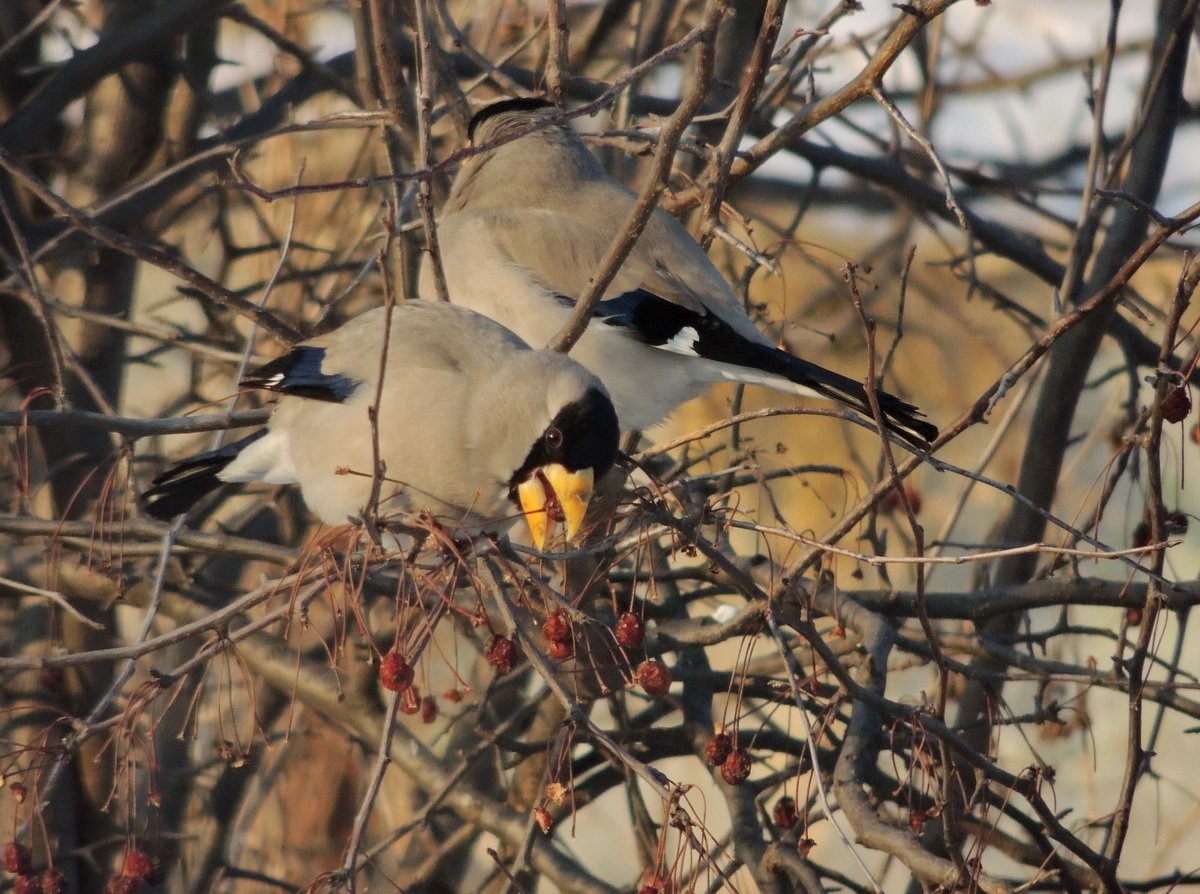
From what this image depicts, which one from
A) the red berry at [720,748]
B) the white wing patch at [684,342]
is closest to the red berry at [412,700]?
the red berry at [720,748]

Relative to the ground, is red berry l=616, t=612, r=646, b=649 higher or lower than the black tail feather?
lower

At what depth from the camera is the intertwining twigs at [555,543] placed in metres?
2.59

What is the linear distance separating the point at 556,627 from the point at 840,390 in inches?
45.4

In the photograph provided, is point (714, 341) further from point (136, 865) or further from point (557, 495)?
point (136, 865)

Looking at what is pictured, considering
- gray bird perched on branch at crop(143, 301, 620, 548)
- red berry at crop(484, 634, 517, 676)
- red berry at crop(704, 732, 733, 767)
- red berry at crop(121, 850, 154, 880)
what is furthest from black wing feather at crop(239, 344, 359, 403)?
red berry at crop(704, 732, 733, 767)

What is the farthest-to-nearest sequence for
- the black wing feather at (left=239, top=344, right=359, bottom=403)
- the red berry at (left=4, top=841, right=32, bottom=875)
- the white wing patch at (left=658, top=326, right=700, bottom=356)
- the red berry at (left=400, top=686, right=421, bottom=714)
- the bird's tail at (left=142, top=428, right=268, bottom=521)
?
the white wing patch at (left=658, top=326, right=700, bottom=356) → the bird's tail at (left=142, top=428, right=268, bottom=521) → the black wing feather at (left=239, top=344, right=359, bottom=403) → the red berry at (left=4, top=841, right=32, bottom=875) → the red berry at (left=400, top=686, right=421, bottom=714)

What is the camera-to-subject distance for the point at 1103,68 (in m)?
4.21

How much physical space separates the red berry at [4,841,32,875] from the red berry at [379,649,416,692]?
0.90 metres

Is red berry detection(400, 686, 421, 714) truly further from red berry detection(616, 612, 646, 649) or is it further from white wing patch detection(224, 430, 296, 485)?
white wing patch detection(224, 430, 296, 485)

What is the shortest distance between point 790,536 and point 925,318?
24.4ft

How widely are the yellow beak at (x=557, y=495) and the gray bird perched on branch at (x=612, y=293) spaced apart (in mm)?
998

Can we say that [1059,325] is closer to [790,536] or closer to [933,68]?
[790,536]

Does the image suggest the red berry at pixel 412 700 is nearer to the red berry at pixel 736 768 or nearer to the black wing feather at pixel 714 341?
the red berry at pixel 736 768

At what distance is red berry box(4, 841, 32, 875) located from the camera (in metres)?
2.87
